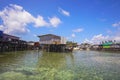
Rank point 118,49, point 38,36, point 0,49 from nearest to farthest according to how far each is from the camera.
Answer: point 0,49 → point 38,36 → point 118,49

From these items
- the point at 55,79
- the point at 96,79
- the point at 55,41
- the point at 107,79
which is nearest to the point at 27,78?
the point at 55,79

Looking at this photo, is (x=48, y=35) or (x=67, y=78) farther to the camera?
(x=48, y=35)

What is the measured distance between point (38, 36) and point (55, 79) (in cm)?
3957

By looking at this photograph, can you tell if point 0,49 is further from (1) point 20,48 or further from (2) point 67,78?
(2) point 67,78

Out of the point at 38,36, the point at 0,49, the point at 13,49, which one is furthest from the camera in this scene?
the point at 38,36

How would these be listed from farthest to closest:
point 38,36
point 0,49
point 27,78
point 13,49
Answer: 1. point 38,36
2. point 13,49
3. point 0,49
4. point 27,78

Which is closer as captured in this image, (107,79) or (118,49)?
(107,79)

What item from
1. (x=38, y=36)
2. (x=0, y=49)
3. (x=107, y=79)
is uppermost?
(x=38, y=36)

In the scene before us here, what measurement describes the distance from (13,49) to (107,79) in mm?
38480

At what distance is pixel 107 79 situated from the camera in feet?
34.1

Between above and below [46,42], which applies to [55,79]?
below

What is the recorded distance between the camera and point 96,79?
10438mm

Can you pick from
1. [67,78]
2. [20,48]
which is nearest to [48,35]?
[20,48]

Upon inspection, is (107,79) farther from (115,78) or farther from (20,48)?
(20,48)
